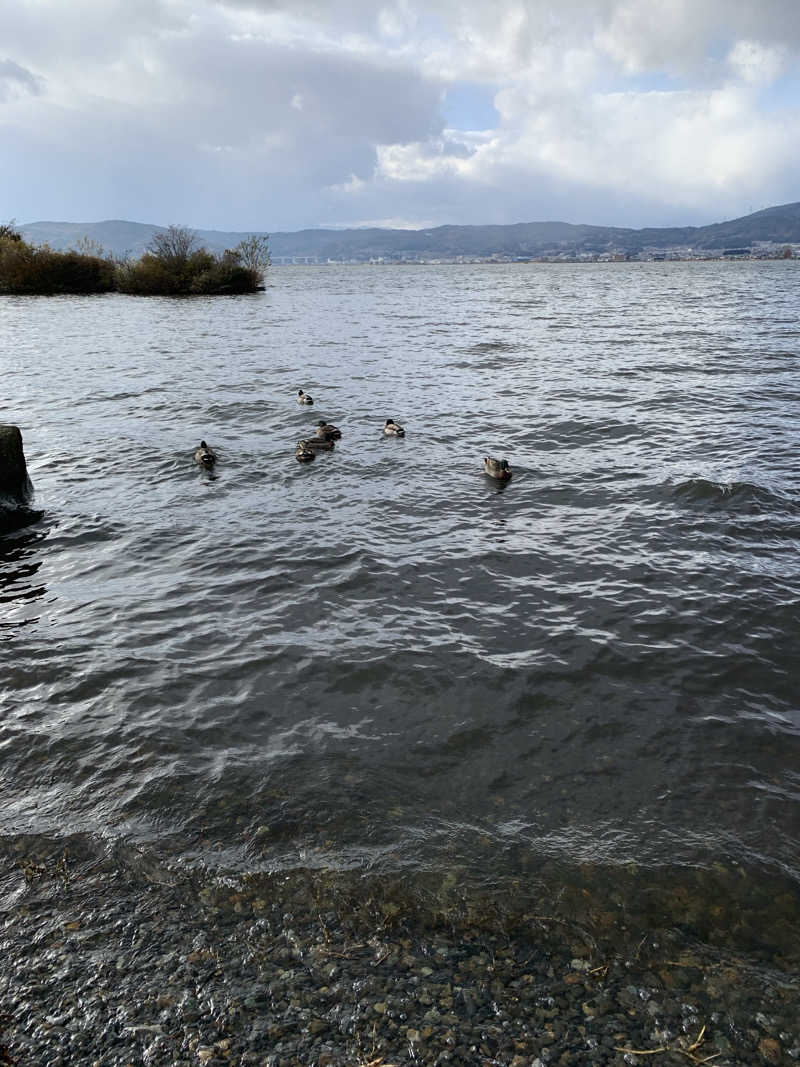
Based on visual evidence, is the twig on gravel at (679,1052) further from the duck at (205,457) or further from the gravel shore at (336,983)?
the duck at (205,457)

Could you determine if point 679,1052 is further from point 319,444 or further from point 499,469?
point 319,444

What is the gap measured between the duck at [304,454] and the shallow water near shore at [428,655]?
1.39 feet

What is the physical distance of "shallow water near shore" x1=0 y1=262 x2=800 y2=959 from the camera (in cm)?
569

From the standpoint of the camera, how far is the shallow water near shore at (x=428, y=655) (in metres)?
5.69

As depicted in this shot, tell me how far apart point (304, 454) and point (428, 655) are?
9159 mm

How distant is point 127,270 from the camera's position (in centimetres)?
6575

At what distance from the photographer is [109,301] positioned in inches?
2302

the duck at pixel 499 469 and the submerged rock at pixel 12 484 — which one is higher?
the submerged rock at pixel 12 484

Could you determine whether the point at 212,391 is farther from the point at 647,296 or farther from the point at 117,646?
the point at 647,296

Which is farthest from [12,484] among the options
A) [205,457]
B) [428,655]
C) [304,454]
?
[428,655]

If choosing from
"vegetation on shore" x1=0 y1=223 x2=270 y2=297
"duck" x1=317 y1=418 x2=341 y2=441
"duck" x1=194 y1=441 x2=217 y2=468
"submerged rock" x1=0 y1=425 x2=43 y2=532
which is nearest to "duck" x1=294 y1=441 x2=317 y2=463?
"duck" x1=317 y1=418 x2=341 y2=441

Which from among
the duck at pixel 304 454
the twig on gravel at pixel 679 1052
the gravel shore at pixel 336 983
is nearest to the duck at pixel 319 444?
the duck at pixel 304 454

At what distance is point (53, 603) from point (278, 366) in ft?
70.9

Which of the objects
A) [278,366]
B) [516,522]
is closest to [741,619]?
[516,522]
